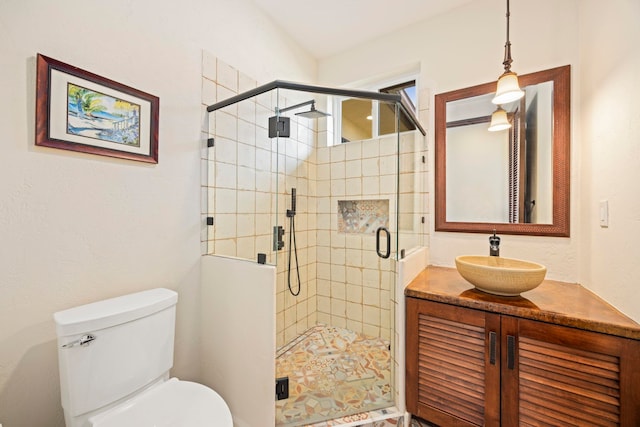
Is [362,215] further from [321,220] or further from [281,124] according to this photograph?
[281,124]

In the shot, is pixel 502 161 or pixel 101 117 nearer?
pixel 101 117

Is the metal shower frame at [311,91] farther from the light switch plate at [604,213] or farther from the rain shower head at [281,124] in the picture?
the light switch plate at [604,213]

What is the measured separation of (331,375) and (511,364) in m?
1.15

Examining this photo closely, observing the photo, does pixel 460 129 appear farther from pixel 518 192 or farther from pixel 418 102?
pixel 518 192

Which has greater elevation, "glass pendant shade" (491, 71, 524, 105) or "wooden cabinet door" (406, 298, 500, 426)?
"glass pendant shade" (491, 71, 524, 105)

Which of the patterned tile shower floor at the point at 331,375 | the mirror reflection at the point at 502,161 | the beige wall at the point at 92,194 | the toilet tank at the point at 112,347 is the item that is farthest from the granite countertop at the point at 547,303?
the beige wall at the point at 92,194

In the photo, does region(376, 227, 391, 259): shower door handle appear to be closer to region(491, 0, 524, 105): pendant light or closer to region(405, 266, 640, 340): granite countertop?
region(405, 266, 640, 340): granite countertop

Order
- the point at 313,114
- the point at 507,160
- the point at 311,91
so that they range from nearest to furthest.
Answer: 1. the point at 311,91
2. the point at 507,160
3. the point at 313,114

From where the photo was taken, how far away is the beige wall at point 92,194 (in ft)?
3.41

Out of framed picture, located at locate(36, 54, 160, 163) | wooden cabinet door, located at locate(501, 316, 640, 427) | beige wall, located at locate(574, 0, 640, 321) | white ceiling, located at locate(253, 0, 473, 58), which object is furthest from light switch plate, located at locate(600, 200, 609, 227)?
framed picture, located at locate(36, 54, 160, 163)

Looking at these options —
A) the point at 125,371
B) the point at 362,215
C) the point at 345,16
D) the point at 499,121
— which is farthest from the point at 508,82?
the point at 125,371

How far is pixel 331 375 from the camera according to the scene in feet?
6.16

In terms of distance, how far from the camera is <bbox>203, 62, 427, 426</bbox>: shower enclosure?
1.64 m

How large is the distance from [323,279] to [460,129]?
66.2 inches
